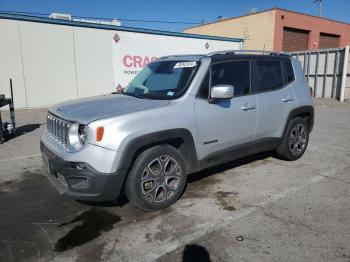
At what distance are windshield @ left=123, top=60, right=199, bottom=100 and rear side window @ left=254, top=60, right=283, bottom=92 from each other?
1.14 meters

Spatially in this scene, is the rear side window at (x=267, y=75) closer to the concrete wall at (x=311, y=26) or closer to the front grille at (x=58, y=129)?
the front grille at (x=58, y=129)

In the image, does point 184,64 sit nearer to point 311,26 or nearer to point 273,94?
point 273,94

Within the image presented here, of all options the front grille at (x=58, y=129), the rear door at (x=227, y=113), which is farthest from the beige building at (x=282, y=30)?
the front grille at (x=58, y=129)

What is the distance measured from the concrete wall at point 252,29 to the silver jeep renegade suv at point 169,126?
2431cm

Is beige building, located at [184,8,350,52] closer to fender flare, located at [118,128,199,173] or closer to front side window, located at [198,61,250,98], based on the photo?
front side window, located at [198,61,250,98]

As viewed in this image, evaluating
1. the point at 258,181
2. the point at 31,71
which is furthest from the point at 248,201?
the point at 31,71

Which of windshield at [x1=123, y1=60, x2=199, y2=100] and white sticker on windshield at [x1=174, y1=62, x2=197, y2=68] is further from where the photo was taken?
white sticker on windshield at [x1=174, y1=62, x2=197, y2=68]

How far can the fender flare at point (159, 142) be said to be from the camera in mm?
3537

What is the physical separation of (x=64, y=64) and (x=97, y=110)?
39.9ft

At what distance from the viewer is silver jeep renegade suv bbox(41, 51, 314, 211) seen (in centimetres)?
351

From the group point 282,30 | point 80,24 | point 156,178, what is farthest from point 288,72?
point 282,30

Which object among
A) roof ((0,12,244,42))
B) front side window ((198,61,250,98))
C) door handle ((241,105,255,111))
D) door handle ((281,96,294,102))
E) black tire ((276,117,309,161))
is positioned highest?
roof ((0,12,244,42))

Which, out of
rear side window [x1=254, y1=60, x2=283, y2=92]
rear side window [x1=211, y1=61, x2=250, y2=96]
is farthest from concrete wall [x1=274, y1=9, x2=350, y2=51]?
rear side window [x1=211, y1=61, x2=250, y2=96]

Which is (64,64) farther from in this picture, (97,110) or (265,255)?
(265,255)
